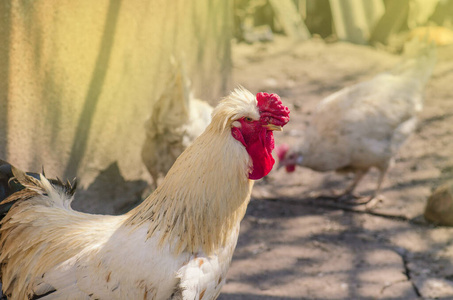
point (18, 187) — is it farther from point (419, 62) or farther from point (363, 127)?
point (419, 62)

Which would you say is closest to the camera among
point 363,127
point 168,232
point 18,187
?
point 168,232

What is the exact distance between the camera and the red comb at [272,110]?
2.67 meters

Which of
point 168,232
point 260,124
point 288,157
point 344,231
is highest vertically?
point 260,124

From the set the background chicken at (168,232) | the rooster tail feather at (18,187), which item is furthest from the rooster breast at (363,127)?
the rooster tail feather at (18,187)

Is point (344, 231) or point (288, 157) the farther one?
point (288, 157)

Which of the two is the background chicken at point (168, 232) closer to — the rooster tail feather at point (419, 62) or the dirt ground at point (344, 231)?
the dirt ground at point (344, 231)

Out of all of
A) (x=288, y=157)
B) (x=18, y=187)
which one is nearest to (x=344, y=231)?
(x=288, y=157)

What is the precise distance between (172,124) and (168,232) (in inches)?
83.7

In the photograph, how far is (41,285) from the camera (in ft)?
9.11

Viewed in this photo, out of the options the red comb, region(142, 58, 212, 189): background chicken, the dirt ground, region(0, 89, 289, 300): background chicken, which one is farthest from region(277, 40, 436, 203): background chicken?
the red comb

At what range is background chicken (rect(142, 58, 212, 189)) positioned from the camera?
4.67 metres

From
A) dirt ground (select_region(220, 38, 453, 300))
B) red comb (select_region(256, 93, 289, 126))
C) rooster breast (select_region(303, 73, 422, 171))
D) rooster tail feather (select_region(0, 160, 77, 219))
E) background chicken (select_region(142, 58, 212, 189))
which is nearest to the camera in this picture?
red comb (select_region(256, 93, 289, 126))

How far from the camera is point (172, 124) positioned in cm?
479

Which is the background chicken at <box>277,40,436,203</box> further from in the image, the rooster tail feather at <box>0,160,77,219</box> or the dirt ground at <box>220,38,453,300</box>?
the rooster tail feather at <box>0,160,77,219</box>
